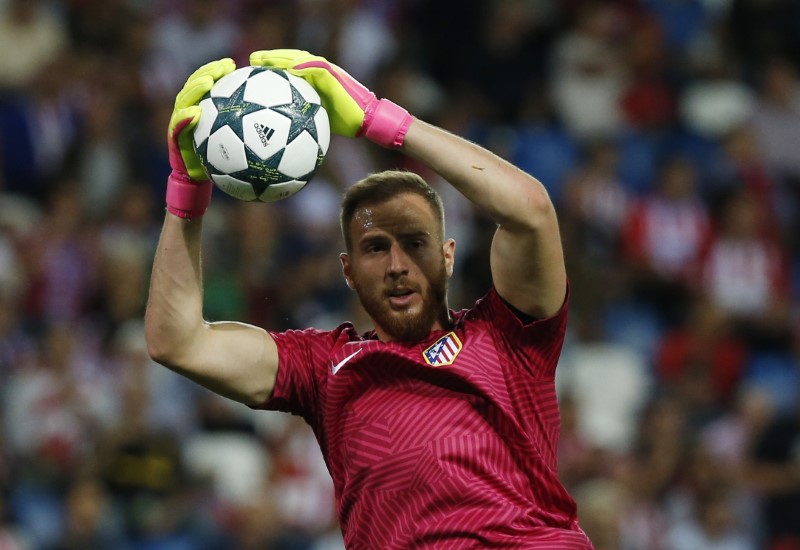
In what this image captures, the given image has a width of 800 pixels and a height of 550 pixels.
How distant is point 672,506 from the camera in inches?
360

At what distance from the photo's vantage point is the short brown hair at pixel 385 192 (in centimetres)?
438

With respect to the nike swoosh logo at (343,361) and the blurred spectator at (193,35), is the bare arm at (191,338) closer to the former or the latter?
the nike swoosh logo at (343,361)

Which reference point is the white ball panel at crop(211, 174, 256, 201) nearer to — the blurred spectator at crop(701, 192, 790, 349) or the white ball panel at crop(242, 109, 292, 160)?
the white ball panel at crop(242, 109, 292, 160)

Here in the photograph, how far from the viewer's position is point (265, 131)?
4.06m

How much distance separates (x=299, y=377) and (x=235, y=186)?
2.22 ft

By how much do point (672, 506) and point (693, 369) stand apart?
4.12ft

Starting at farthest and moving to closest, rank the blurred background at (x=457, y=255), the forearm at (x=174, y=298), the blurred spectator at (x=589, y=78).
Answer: the blurred spectator at (x=589, y=78)
the blurred background at (x=457, y=255)
the forearm at (x=174, y=298)

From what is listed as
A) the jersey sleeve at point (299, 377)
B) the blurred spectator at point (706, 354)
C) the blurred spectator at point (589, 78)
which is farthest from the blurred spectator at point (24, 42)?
the jersey sleeve at point (299, 377)

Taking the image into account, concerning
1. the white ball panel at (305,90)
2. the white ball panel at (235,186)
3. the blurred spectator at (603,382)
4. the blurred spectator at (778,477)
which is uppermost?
the white ball panel at (305,90)

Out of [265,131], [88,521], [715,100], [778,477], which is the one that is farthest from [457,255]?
[265,131]

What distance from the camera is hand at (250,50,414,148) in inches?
161

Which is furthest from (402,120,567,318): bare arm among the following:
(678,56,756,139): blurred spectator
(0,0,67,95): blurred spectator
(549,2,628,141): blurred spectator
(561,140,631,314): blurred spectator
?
(678,56,756,139): blurred spectator

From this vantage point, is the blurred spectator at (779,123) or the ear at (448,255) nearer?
the ear at (448,255)

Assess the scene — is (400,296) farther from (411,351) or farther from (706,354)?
(706,354)
